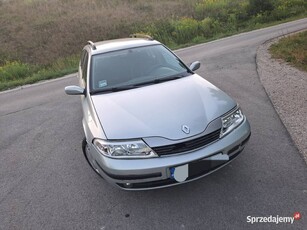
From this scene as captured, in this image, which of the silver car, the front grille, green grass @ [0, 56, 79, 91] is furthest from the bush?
the front grille

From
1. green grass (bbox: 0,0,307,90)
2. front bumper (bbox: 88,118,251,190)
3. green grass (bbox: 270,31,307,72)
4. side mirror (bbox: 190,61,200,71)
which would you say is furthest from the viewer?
green grass (bbox: 0,0,307,90)

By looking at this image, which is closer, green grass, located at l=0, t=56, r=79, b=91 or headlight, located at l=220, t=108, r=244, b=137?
headlight, located at l=220, t=108, r=244, b=137

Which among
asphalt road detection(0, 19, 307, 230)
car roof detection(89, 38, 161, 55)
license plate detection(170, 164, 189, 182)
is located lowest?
asphalt road detection(0, 19, 307, 230)

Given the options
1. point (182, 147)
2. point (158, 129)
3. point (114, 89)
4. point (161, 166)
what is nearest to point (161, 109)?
point (158, 129)

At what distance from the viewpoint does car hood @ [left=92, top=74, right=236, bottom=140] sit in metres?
2.75

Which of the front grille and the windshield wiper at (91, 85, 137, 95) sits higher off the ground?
the windshield wiper at (91, 85, 137, 95)

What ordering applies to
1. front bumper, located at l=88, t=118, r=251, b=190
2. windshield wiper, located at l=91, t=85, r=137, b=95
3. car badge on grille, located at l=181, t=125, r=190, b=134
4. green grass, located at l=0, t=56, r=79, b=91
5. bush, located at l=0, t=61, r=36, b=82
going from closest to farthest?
front bumper, located at l=88, t=118, r=251, b=190 → car badge on grille, located at l=181, t=125, r=190, b=134 → windshield wiper, located at l=91, t=85, r=137, b=95 → green grass, located at l=0, t=56, r=79, b=91 → bush, located at l=0, t=61, r=36, b=82

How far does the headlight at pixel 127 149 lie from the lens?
2652 millimetres

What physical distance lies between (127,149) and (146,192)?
693mm

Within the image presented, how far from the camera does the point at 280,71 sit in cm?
674

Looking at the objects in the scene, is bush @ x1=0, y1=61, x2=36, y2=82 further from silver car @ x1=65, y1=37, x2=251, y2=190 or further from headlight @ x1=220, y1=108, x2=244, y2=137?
headlight @ x1=220, y1=108, x2=244, y2=137

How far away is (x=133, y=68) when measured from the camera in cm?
394

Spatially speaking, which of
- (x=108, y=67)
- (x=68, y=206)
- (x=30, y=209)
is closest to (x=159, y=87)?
(x=108, y=67)

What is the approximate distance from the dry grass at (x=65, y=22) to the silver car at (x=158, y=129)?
12269 mm
